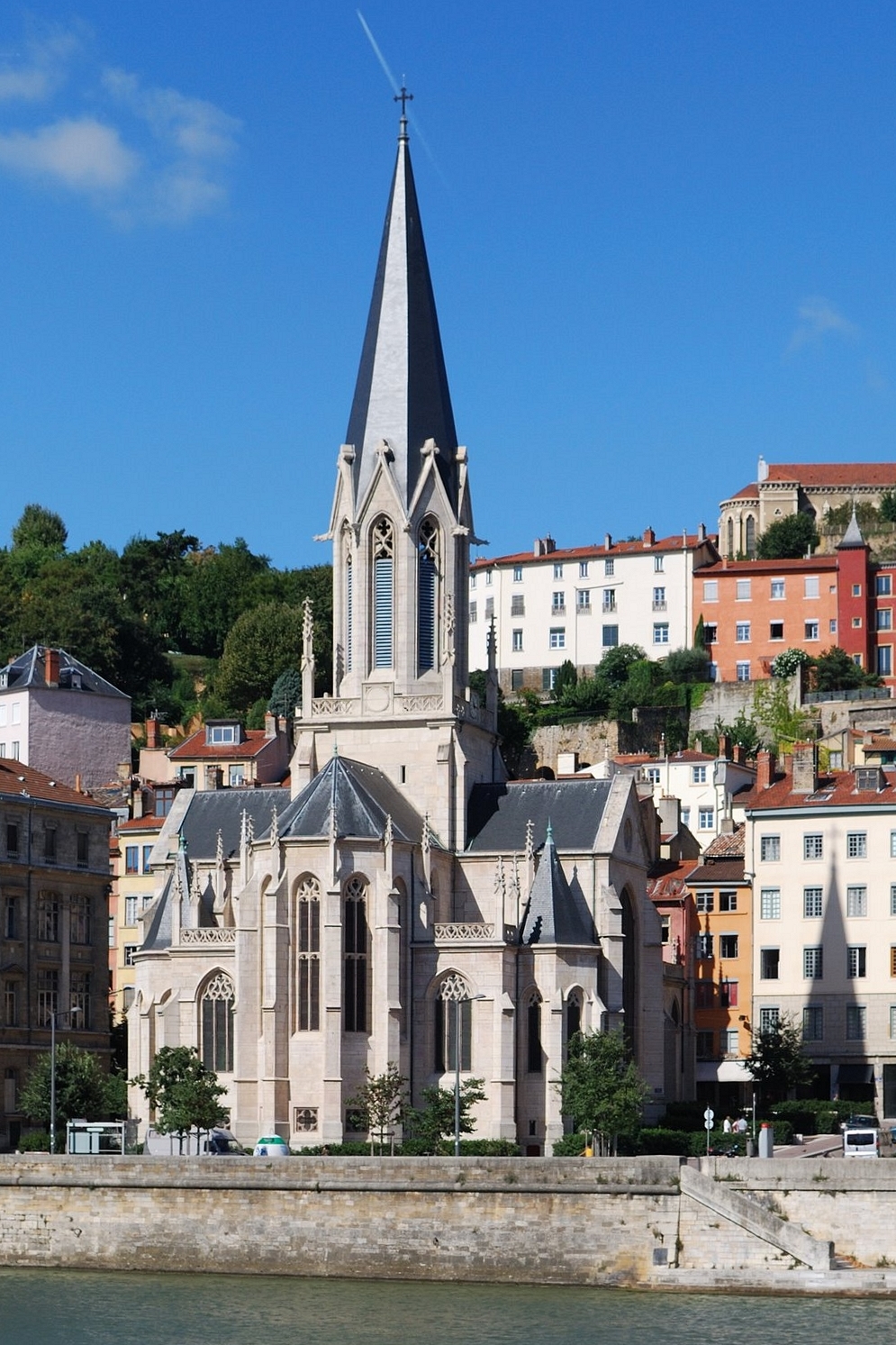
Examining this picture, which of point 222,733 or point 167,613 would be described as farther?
point 167,613

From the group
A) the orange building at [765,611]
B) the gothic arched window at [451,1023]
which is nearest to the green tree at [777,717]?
the orange building at [765,611]

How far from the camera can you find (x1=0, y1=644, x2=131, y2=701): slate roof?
12988 cm

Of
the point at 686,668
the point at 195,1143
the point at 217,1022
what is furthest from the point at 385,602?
the point at 686,668

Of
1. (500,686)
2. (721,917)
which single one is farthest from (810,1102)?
(500,686)

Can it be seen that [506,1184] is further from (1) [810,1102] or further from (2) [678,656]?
(2) [678,656]

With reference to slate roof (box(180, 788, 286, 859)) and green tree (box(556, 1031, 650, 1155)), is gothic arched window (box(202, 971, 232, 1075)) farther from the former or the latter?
green tree (box(556, 1031, 650, 1155))

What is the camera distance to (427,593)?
86.6 meters

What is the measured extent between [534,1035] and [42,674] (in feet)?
183

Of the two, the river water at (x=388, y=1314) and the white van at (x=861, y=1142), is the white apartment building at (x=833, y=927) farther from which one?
the river water at (x=388, y=1314)

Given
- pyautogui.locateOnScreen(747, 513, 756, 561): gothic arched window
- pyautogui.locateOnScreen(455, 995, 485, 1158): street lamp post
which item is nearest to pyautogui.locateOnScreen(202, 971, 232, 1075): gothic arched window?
pyautogui.locateOnScreen(455, 995, 485, 1158): street lamp post

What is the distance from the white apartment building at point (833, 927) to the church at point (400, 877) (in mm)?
4626

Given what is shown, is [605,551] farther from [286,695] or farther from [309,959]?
[309,959]

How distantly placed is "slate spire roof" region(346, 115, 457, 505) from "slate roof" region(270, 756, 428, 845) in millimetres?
10200

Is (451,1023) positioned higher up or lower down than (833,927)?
lower down
